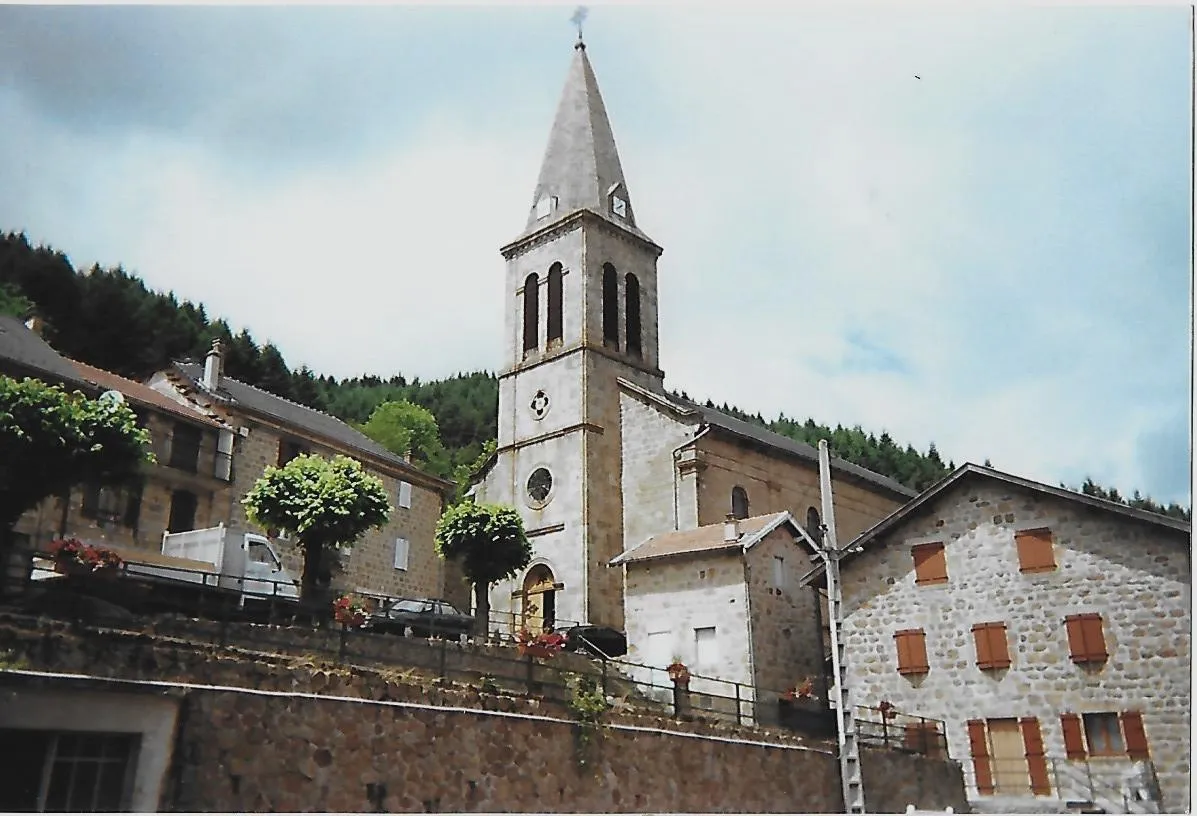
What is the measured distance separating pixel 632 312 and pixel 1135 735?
14494 mm

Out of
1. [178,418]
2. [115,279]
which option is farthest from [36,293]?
[178,418]

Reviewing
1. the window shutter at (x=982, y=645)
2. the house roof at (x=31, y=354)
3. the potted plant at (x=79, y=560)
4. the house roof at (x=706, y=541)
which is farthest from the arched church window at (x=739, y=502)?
the potted plant at (x=79, y=560)

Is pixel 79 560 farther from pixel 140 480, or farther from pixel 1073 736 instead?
pixel 1073 736

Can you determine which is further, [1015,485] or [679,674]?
[679,674]

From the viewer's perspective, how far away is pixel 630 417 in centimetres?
2133

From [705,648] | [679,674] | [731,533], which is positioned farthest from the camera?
[731,533]

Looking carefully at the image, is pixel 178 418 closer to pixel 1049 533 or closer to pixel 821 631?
pixel 821 631

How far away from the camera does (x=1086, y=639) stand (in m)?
11.2

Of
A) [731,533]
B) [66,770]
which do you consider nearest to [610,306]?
[731,533]

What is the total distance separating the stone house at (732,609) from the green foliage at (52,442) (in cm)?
758

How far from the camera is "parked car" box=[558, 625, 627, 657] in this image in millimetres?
16172

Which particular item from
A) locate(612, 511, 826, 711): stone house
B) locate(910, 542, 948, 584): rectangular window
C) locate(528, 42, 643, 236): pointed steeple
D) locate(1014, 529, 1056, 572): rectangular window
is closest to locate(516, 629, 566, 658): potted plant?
locate(612, 511, 826, 711): stone house

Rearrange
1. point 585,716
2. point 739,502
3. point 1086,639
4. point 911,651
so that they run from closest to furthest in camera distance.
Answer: point 585,716 → point 1086,639 → point 911,651 → point 739,502

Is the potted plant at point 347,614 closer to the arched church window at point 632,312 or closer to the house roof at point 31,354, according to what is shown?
the house roof at point 31,354
